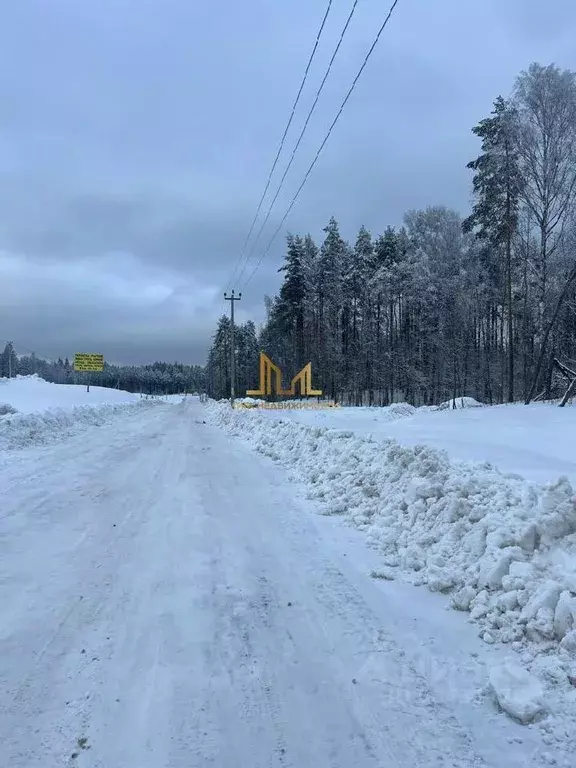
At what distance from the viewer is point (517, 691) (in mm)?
3303

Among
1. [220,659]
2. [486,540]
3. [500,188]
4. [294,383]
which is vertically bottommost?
[220,659]

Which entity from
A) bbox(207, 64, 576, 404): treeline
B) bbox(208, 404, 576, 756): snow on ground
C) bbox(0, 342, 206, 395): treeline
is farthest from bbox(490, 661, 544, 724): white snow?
bbox(0, 342, 206, 395): treeline

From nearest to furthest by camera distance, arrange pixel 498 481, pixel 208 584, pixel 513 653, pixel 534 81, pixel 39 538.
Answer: pixel 513 653 → pixel 208 584 → pixel 498 481 → pixel 39 538 → pixel 534 81

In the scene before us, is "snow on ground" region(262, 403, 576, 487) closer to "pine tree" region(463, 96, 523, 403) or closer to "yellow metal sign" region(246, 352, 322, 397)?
"pine tree" region(463, 96, 523, 403)

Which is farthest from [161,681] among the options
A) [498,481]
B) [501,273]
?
[501,273]

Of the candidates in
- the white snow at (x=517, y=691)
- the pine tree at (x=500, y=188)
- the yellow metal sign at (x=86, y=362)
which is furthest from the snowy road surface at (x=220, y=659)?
the yellow metal sign at (x=86, y=362)

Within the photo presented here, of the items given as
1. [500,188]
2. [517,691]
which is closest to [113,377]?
[500,188]

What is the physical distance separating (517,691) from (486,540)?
1.79 metres

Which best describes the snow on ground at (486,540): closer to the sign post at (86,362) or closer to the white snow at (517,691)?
the white snow at (517,691)

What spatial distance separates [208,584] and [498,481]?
3.34 meters

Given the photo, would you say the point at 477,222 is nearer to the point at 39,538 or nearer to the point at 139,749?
the point at 39,538

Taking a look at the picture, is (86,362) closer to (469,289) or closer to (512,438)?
(469,289)

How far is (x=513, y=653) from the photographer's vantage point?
3820mm

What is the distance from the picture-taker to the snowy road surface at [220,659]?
286cm
